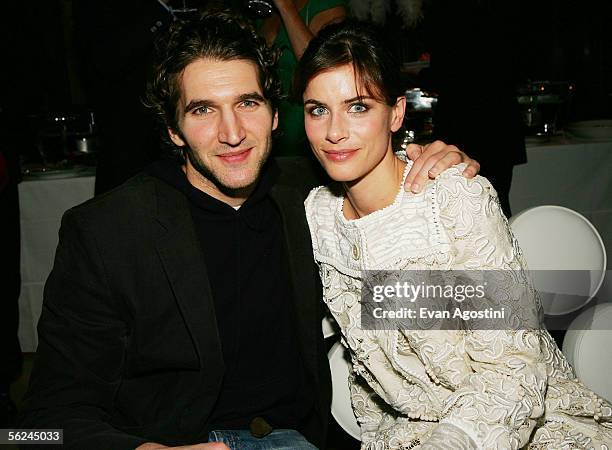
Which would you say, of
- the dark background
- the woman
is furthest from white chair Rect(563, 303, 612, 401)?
the dark background

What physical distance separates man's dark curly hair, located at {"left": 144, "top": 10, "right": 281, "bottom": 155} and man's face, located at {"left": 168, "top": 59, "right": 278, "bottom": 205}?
0.03 metres

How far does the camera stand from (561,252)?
1.75m

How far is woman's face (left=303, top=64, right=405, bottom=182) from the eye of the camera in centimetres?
139

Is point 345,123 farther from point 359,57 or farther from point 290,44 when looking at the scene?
point 290,44

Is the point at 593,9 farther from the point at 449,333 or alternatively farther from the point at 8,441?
the point at 8,441

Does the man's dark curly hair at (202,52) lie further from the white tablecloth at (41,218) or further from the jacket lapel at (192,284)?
the white tablecloth at (41,218)

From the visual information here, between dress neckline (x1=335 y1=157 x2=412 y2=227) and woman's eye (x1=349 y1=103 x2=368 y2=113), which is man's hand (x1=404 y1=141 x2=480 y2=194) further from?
woman's eye (x1=349 y1=103 x2=368 y2=113)

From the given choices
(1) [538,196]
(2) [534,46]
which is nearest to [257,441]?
(1) [538,196]

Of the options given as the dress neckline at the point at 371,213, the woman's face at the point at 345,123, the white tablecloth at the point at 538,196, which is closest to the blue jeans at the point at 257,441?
the dress neckline at the point at 371,213

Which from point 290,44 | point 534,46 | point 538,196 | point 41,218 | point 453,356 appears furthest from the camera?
point 534,46

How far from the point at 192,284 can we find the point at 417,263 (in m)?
0.59

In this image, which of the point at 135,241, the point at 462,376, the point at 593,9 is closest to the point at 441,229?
the point at 462,376

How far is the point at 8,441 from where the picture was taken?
1448 mm

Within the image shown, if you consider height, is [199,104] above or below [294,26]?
below
